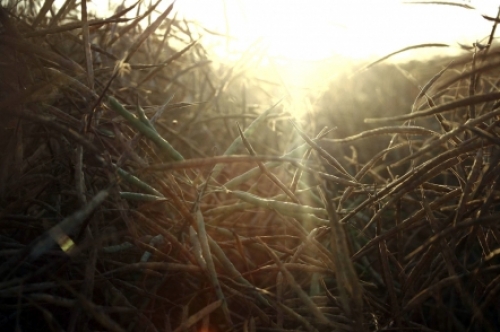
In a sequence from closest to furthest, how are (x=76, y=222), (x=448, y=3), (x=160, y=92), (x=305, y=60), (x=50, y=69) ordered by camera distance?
(x=76, y=222), (x=448, y=3), (x=50, y=69), (x=305, y=60), (x=160, y=92)

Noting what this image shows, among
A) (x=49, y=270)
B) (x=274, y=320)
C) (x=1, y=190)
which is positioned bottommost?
(x=274, y=320)

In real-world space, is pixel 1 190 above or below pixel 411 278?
above

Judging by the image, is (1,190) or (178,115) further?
(178,115)

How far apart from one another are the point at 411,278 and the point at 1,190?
0.56m

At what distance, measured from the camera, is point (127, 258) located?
869 mm

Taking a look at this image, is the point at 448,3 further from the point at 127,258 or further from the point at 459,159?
the point at 127,258

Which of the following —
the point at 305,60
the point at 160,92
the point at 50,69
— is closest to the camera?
the point at 50,69

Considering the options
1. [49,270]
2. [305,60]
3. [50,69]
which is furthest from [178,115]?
[49,270]

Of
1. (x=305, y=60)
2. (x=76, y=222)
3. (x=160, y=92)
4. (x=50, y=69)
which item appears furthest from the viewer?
(x=160, y=92)

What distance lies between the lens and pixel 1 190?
0.76 m

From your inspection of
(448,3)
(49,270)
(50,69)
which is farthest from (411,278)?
(50,69)

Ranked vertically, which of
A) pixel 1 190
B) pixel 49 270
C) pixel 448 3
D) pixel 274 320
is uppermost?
pixel 448 3

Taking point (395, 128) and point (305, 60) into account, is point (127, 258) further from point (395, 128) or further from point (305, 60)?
point (305, 60)

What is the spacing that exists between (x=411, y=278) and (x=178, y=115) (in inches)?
40.5
